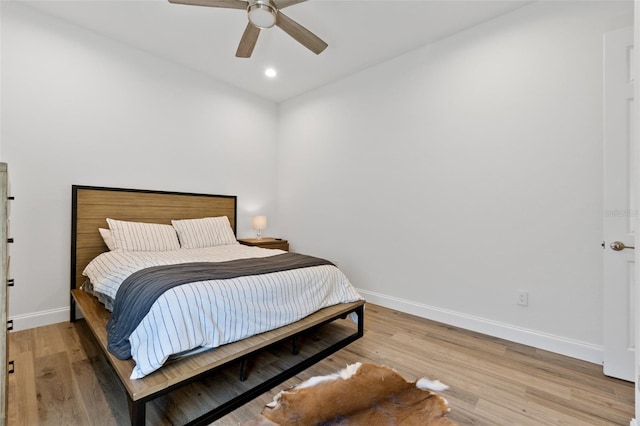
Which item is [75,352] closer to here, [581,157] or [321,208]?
[321,208]

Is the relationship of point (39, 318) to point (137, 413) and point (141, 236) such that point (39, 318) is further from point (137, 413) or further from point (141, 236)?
point (137, 413)

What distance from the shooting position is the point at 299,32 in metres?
2.36

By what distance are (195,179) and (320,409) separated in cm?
310

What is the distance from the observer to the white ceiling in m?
2.53

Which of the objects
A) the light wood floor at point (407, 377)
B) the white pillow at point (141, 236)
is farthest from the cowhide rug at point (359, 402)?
the white pillow at point (141, 236)

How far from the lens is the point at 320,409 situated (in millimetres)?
1511

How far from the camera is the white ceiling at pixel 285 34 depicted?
99.4 inches

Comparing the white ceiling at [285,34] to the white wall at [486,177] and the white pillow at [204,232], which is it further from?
the white pillow at [204,232]

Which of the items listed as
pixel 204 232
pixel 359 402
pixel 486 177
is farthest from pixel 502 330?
pixel 204 232

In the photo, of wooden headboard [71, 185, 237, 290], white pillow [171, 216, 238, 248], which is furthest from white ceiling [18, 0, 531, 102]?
white pillow [171, 216, 238, 248]

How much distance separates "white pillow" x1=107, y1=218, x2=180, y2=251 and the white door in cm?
370

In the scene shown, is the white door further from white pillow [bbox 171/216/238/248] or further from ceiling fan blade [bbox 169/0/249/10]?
white pillow [bbox 171/216/238/248]

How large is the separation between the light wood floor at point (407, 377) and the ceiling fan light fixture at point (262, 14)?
8.18 feet

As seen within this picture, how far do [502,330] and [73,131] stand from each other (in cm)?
442
